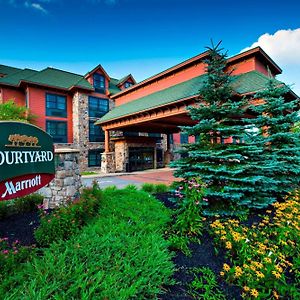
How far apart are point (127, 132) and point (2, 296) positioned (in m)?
19.6

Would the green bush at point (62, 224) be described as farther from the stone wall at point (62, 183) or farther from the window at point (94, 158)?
the window at point (94, 158)

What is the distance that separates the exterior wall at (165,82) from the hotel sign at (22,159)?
1043 centimetres

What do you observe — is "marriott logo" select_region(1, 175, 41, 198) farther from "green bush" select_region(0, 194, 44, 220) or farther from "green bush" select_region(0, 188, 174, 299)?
"green bush" select_region(0, 194, 44, 220)

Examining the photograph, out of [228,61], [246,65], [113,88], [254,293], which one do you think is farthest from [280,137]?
[113,88]

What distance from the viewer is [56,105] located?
1809cm

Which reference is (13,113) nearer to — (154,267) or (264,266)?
(154,267)

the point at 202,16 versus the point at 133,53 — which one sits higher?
the point at 133,53

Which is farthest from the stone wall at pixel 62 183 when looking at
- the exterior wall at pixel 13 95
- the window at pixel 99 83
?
the exterior wall at pixel 13 95

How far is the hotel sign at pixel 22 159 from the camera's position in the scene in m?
2.11

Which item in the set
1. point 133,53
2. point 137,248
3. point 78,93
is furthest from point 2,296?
point 78,93

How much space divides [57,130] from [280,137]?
18.7m

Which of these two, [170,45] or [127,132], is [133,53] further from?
[127,132]

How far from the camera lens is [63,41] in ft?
37.9

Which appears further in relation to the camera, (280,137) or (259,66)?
(259,66)
